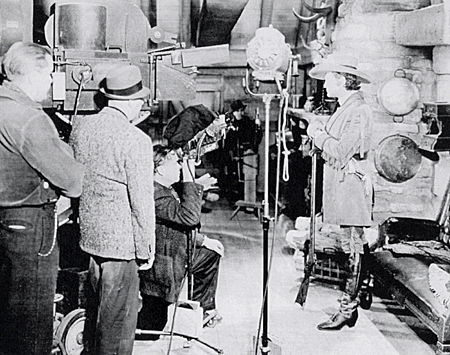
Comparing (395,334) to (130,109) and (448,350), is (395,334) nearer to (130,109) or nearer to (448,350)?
(448,350)

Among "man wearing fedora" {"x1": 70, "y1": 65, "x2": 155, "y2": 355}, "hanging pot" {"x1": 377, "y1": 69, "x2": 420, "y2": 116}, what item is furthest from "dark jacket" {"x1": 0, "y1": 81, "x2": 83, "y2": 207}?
"hanging pot" {"x1": 377, "y1": 69, "x2": 420, "y2": 116}

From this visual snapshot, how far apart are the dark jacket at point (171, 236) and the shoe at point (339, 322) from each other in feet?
3.93

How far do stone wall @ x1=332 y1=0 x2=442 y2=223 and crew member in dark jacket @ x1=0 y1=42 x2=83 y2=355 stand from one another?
12.8 ft

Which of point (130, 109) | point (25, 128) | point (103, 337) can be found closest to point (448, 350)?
point (103, 337)

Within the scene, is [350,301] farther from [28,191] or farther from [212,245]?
[28,191]

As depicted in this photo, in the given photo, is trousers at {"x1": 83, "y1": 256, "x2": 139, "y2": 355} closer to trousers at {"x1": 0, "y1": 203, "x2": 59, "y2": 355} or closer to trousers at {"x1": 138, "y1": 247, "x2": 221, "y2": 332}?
trousers at {"x1": 0, "y1": 203, "x2": 59, "y2": 355}

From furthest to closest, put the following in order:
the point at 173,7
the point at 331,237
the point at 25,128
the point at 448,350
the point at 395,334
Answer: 1. the point at 173,7
2. the point at 331,237
3. the point at 395,334
4. the point at 448,350
5. the point at 25,128

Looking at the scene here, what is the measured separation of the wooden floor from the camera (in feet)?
13.9

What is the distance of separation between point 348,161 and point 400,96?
182 centimetres

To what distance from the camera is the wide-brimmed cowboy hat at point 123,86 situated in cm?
317

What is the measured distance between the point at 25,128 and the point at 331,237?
3.51m

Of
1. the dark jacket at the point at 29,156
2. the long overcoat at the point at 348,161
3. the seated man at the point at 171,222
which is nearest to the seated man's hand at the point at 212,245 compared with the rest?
the seated man at the point at 171,222

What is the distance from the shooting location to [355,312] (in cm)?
460

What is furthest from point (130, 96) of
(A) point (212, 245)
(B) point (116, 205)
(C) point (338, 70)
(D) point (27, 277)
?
(C) point (338, 70)
